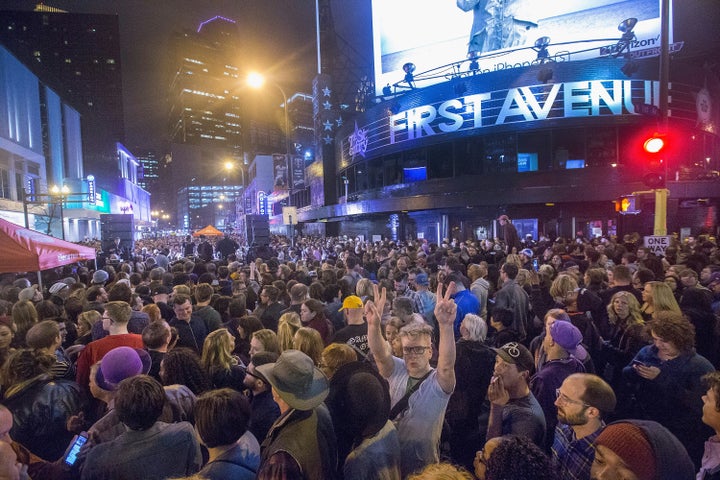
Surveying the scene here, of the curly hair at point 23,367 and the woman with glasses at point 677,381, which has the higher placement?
the curly hair at point 23,367

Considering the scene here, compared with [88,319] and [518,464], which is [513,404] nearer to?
[518,464]

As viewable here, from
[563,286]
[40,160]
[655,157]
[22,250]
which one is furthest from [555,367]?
[40,160]

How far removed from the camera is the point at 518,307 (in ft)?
22.0

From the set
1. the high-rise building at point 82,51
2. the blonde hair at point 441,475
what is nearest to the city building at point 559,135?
the blonde hair at point 441,475

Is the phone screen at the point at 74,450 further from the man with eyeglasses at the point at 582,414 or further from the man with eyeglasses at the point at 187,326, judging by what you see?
the man with eyeglasses at the point at 582,414

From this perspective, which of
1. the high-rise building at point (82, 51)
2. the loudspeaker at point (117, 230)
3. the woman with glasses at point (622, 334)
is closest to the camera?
the woman with glasses at point (622, 334)

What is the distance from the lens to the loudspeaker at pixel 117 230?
18734mm

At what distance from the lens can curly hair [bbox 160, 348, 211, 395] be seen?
11.3 ft

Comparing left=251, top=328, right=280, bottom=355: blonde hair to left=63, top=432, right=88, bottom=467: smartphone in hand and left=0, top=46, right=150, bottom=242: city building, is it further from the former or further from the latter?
left=0, top=46, right=150, bottom=242: city building

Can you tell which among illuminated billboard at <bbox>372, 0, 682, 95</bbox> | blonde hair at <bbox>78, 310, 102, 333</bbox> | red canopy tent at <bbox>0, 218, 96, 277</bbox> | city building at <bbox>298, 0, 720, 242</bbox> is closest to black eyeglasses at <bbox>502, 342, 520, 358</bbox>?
blonde hair at <bbox>78, 310, 102, 333</bbox>

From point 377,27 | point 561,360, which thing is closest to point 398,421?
point 561,360

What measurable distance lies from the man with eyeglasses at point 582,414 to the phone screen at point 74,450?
3.05 meters

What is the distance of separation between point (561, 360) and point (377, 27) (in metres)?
37.1

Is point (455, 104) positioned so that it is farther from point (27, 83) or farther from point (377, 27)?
point (27, 83)
